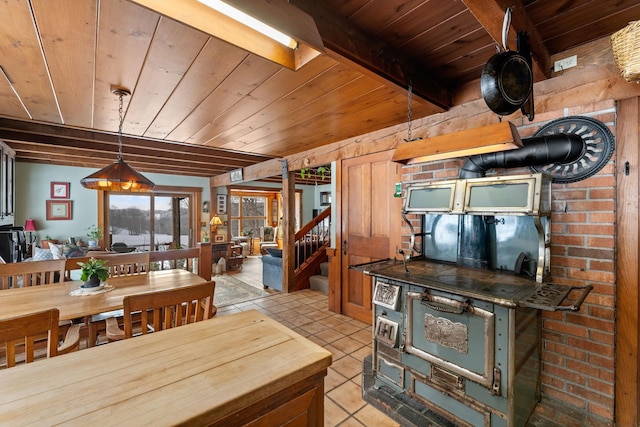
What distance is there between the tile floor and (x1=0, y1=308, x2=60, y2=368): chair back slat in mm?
1530

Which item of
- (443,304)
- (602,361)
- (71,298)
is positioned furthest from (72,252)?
(602,361)

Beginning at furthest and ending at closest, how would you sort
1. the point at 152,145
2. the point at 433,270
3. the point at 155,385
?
the point at 152,145
the point at 433,270
the point at 155,385

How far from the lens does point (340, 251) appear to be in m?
3.59

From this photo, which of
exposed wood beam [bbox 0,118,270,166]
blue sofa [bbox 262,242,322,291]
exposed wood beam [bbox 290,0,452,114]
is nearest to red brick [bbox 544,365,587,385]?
exposed wood beam [bbox 290,0,452,114]

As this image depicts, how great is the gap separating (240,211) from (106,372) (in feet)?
30.6

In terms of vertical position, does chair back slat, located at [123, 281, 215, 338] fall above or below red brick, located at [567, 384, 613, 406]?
above

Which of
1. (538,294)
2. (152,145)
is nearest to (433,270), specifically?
(538,294)

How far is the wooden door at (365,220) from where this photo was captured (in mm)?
3037

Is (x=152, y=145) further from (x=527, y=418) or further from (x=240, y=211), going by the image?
(x=240, y=211)

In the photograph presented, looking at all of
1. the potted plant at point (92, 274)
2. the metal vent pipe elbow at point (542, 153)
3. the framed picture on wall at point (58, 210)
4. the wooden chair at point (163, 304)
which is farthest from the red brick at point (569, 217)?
the framed picture on wall at point (58, 210)

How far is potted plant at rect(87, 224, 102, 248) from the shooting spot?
225 inches

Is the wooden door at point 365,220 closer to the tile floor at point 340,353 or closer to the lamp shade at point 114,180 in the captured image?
the tile floor at point 340,353

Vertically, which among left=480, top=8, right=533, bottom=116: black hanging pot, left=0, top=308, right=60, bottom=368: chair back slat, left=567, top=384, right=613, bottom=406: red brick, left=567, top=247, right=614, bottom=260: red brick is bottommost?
left=567, top=384, right=613, bottom=406: red brick

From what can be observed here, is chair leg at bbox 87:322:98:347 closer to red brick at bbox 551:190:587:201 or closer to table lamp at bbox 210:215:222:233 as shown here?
red brick at bbox 551:190:587:201
